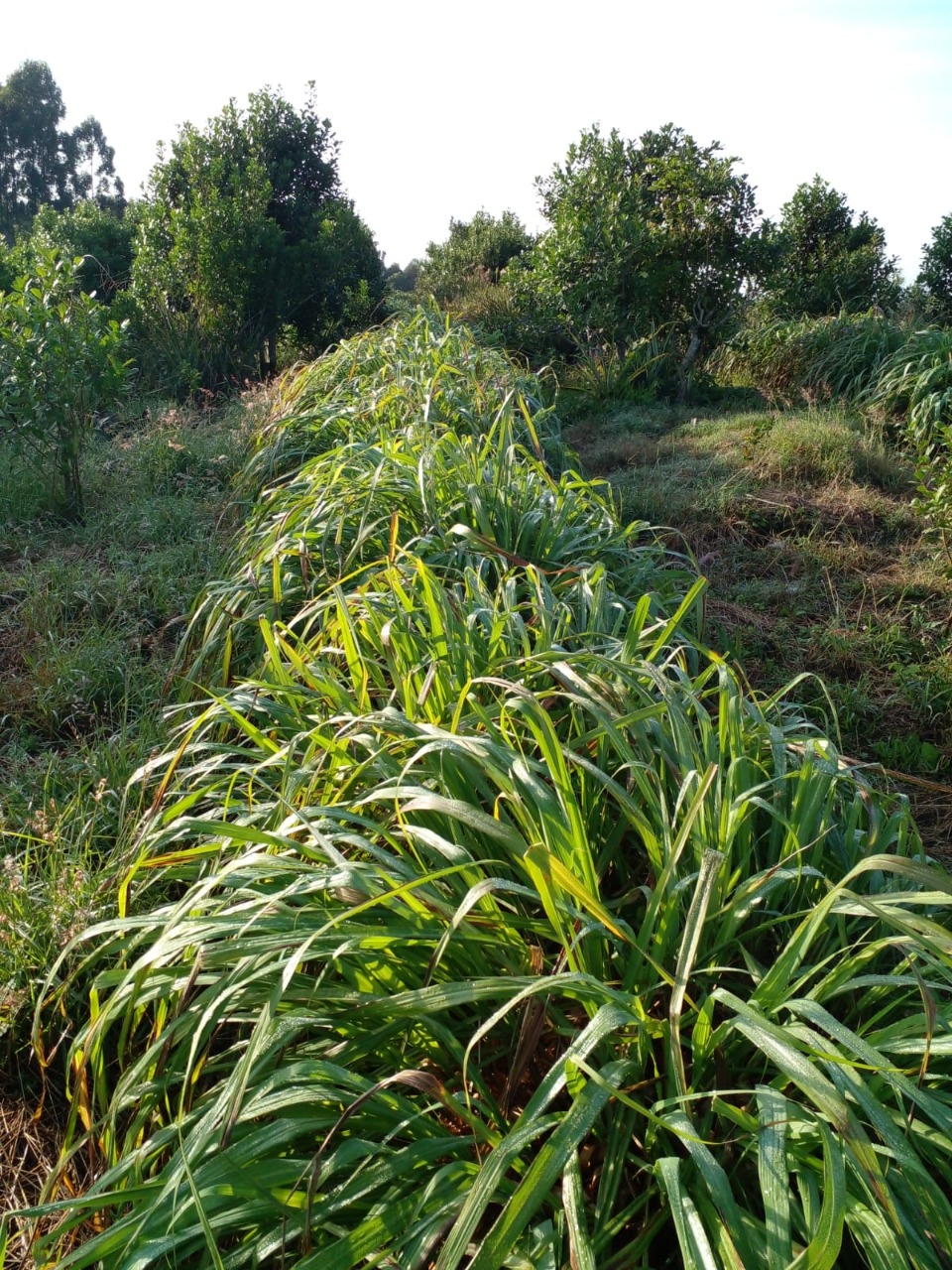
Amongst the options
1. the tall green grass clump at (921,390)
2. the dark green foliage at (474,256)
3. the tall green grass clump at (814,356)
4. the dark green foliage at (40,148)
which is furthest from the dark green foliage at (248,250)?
the dark green foliage at (40,148)

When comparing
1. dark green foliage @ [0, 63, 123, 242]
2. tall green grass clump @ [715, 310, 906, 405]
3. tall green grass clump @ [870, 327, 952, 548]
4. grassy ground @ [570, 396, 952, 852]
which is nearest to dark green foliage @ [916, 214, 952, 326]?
tall green grass clump @ [715, 310, 906, 405]

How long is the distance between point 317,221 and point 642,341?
14.6 ft

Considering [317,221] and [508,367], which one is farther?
[317,221]

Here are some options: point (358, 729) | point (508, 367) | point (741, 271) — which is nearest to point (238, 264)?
point (508, 367)

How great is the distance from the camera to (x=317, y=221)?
34.5 feet

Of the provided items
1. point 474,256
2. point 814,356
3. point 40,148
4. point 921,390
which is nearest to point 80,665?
point 921,390

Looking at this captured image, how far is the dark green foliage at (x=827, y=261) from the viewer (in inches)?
424

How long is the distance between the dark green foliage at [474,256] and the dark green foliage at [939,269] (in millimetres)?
5123

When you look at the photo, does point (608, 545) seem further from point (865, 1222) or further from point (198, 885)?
point (865, 1222)

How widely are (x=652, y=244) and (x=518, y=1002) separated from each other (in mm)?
8197

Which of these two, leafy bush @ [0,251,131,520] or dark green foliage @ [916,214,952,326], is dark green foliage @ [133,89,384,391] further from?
dark green foliage @ [916,214,952,326]

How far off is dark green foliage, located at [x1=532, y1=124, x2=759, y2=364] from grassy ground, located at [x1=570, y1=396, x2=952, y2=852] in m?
2.34

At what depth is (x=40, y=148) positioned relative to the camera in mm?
42906

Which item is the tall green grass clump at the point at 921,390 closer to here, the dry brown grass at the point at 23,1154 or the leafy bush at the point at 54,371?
the leafy bush at the point at 54,371
